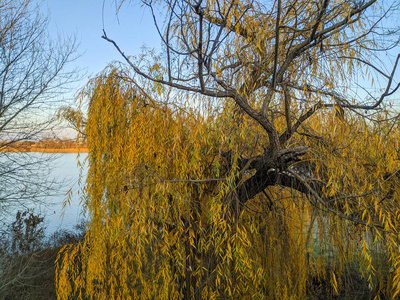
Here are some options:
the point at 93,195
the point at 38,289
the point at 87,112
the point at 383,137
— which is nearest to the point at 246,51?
the point at 383,137

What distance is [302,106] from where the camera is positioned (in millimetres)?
3010

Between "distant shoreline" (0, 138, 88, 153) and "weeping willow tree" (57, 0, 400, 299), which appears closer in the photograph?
"weeping willow tree" (57, 0, 400, 299)

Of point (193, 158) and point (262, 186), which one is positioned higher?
point (193, 158)

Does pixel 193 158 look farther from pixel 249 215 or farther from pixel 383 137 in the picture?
pixel 383 137

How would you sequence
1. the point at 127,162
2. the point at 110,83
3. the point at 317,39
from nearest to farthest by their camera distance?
the point at 317,39 < the point at 127,162 < the point at 110,83

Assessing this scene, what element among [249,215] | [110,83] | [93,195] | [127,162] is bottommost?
[249,215]

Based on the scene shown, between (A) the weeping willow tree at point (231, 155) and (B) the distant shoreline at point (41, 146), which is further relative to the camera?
(B) the distant shoreline at point (41, 146)

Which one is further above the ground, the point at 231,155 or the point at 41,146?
the point at 41,146

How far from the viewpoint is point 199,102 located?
2.97 meters

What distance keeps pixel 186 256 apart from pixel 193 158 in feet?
3.10

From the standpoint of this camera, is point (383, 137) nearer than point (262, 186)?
Yes

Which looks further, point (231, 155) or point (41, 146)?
point (41, 146)

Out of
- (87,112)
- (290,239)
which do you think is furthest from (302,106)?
(87,112)

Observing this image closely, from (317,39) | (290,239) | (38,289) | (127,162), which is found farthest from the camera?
(38,289)
